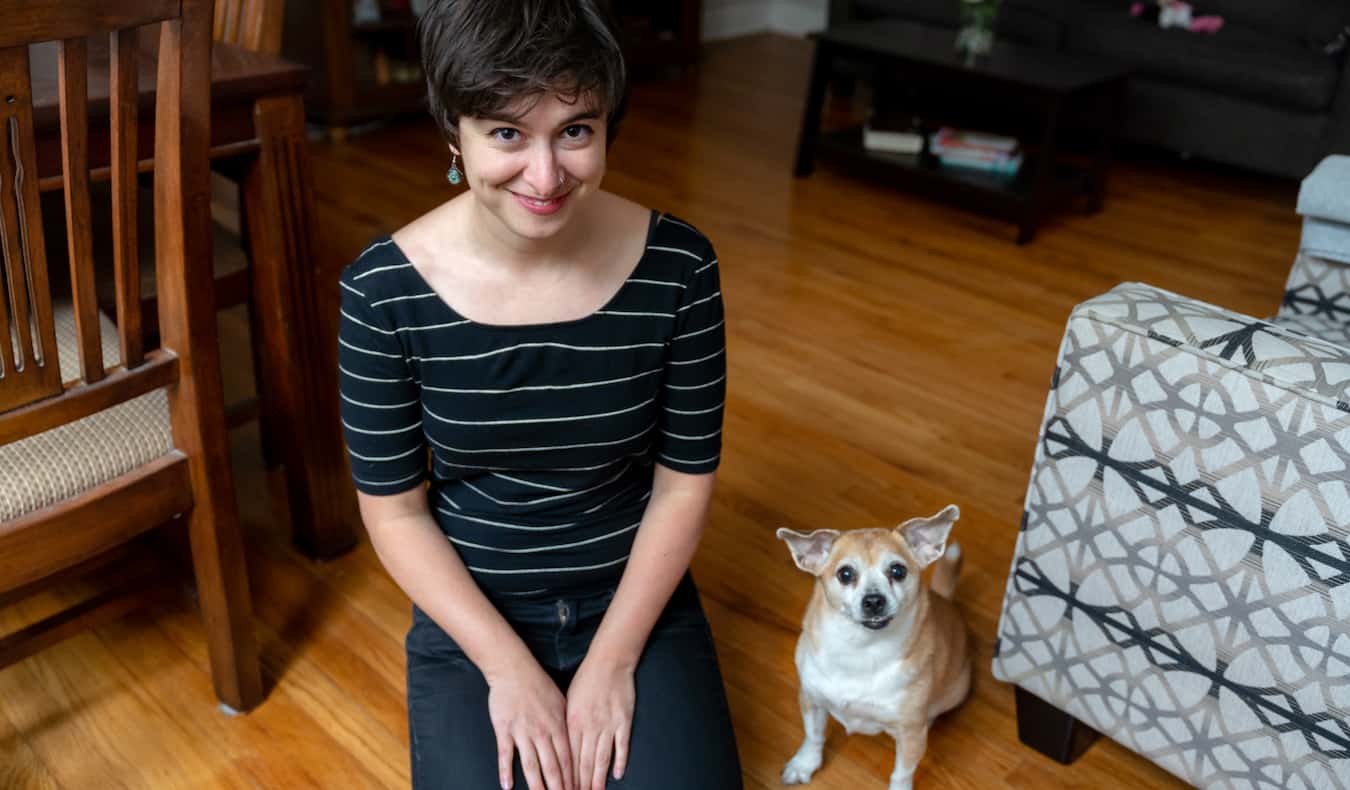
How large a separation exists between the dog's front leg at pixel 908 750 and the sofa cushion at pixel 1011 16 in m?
2.76

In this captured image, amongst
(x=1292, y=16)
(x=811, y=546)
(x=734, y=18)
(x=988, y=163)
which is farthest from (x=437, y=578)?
(x=734, y=18)

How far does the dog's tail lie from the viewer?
1.47 m

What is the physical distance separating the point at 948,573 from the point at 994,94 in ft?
6.78

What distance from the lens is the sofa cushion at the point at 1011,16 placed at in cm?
351

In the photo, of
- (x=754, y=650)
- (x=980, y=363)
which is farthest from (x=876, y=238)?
(x=754, y=650)

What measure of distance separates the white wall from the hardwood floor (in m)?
0.95

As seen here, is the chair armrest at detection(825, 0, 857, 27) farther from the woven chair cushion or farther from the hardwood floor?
the woven chair cushion

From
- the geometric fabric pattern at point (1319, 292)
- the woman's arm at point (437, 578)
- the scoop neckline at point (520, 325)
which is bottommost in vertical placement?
the woman's arm at point (437, 578)

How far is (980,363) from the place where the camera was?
7.77 feet

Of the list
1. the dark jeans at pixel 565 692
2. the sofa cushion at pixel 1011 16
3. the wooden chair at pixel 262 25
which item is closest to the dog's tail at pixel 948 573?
the dark jeans at pixel 565 692

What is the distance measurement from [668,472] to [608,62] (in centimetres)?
44

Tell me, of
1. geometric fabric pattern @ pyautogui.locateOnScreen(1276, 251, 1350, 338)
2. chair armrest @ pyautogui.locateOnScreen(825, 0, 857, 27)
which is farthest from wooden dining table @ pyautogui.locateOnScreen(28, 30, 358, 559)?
chair armrest @ pyautogui.locateOnScreen(825, 0, 857, 27)

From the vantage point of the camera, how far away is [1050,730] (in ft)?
4.62

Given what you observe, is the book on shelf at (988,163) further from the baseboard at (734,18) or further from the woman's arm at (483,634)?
the woman's arm at (483,634)
